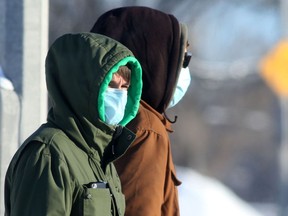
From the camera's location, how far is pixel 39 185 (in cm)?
306

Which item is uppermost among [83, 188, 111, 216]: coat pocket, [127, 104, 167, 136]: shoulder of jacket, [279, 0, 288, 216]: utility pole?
[83, 188, 111, 216]: coat pocket

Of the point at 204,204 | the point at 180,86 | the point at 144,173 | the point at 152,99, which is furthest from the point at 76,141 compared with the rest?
the point at 204,204

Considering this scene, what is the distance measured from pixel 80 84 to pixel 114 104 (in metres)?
0.19

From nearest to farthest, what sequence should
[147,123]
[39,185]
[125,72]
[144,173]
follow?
1. [39,185]
2. [125,72]
3. [144,173]
4. [147,123]

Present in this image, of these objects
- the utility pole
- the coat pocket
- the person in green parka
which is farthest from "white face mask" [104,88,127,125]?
the utility pole

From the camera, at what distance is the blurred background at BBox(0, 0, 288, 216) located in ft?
87.8

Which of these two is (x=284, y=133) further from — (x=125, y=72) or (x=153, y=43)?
(x=125, y=72)

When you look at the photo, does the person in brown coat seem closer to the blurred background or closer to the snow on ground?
the snow on ground

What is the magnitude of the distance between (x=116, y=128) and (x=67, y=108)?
0.24 meters

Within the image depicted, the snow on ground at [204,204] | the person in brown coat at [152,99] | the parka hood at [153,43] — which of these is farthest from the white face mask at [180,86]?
the snow on ground at [204,204]

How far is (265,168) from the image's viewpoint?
31.8m

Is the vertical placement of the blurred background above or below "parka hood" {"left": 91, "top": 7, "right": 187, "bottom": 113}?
below

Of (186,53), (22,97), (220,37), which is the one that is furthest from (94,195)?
(220,37)

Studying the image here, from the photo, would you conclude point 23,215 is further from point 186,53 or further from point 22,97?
point 22,97
